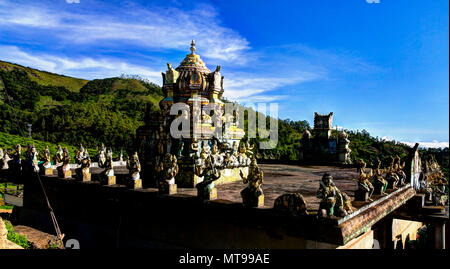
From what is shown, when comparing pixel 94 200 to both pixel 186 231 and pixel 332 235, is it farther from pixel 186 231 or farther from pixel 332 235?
pixel 332 235

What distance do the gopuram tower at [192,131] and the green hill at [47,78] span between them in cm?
8859

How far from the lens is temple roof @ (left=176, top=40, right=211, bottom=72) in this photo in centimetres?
1318

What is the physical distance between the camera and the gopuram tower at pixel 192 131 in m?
10.3

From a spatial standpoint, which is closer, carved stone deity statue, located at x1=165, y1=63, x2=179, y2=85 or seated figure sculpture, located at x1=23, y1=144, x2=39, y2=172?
seated figure sculpture, located at x1=23, y1=144, x2=39, y2=172

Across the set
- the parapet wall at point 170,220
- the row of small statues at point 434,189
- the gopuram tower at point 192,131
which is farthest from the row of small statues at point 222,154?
the row of small statues at point 434,189

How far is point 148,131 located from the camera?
38.9ft

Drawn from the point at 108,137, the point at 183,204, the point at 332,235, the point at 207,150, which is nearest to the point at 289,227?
the point at 332,235

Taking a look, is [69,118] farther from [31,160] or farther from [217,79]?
[217,79]

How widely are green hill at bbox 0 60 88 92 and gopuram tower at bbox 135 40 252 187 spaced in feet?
291

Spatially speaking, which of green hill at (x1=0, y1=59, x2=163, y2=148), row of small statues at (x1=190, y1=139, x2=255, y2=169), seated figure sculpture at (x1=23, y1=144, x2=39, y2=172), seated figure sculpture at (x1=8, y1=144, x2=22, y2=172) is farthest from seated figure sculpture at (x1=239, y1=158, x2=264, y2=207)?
green hill at (x1=0, y1=59, x2=163, y2=148)

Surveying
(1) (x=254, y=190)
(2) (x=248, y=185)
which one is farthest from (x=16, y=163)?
(1) (x=254, y=190)

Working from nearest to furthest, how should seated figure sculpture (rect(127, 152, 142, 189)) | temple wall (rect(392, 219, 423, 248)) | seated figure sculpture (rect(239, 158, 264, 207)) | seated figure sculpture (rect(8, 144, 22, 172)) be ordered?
seated figure sculpture (rect(239, 158, 264, 207)) → seated figure sculpture (rect(127, 152, 142, 189)) → seated figure sculpture (rect(8, 144, 22, 172)) → temple wall (rect(392, 219, 423, 248))

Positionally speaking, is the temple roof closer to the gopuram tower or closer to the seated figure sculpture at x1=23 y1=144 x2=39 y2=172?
the gopuram tower

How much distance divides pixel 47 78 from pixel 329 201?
A: 108294mm
